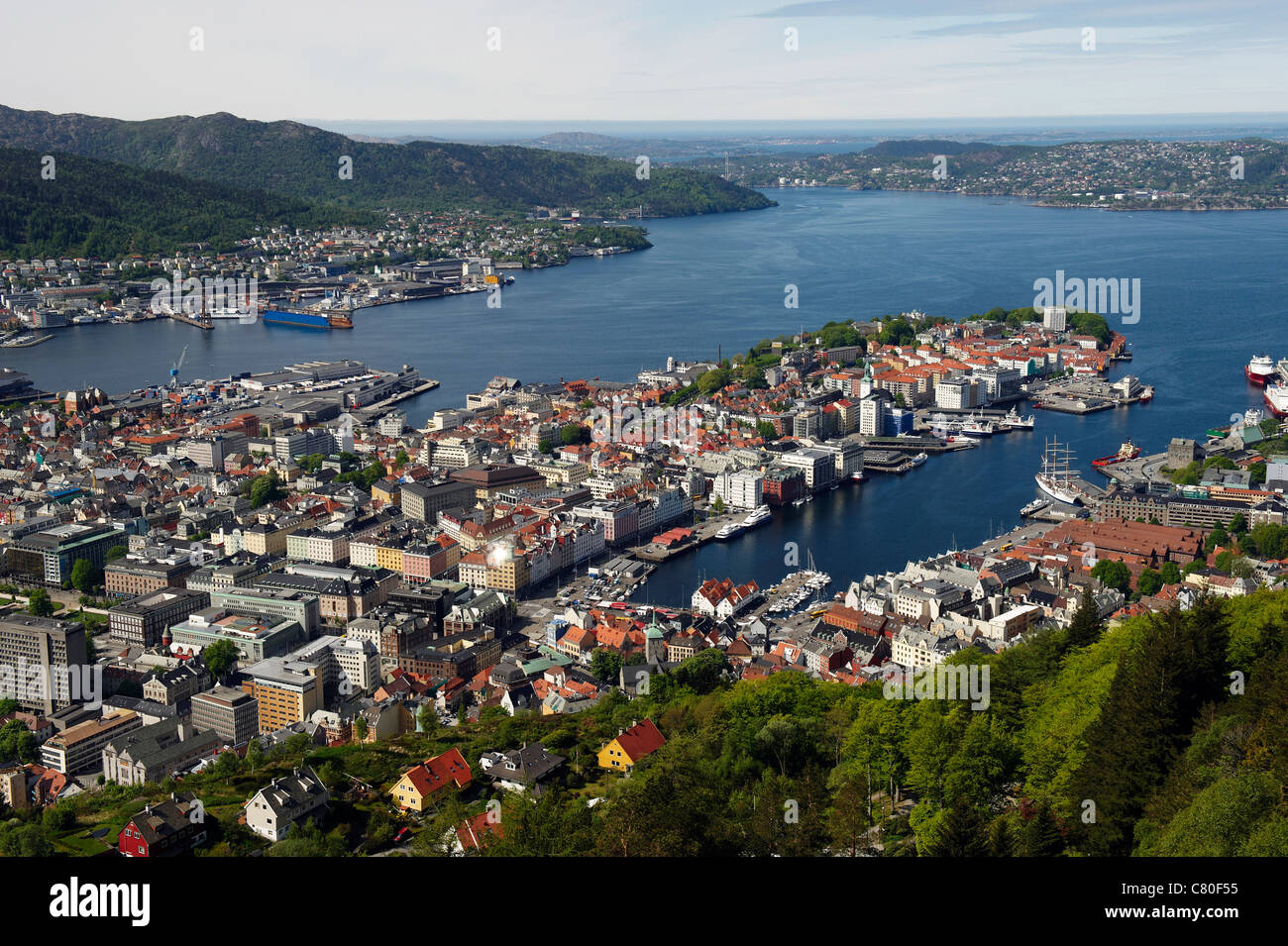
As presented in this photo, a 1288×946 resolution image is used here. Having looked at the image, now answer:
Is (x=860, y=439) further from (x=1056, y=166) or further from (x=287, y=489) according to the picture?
(x=1056, y=166)

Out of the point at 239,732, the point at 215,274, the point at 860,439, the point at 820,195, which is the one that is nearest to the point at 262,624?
the point at 239,732

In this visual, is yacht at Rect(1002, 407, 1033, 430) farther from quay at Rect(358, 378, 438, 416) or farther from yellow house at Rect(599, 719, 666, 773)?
yellow house at Rect(599, 719, 666, 773)

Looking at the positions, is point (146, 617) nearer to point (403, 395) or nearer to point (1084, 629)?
Answer: point (1084, 629)

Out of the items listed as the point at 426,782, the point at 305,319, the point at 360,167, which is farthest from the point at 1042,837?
the point at 360,167

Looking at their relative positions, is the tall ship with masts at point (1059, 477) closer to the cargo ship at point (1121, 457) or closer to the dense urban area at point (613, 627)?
the dense urban area at point (613, 627)

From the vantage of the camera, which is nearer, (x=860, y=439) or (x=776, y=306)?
(x=860, y=439)

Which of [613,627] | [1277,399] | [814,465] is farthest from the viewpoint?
[1277,399]
